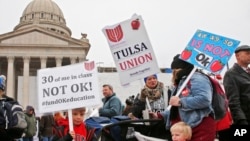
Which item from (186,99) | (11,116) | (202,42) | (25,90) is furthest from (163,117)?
(25,90)

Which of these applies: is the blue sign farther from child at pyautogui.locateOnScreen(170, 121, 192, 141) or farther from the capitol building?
the capitol building

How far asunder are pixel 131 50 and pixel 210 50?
1.02 m

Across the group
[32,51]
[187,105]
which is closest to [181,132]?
[187,105]

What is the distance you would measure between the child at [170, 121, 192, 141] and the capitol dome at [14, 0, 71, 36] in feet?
185

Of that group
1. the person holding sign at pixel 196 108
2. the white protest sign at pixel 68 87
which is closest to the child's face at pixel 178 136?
the person holding sign at pixel 196 108

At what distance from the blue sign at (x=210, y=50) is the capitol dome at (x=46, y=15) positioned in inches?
2184

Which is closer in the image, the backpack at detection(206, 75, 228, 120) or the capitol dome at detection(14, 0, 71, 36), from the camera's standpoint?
the backpack at detection(206, 75, 228, 120)

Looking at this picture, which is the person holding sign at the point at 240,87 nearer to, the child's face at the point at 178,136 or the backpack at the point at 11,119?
the child's face at the point at 178,136

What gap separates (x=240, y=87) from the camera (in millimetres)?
5098

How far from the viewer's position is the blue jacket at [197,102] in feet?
12.1

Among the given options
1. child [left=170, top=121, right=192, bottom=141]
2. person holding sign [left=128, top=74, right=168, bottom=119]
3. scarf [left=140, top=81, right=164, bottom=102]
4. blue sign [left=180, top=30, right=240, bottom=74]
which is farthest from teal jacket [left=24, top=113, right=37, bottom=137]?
child [left=170, top=121, right=192, bottom=141]

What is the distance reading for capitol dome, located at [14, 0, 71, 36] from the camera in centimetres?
5907

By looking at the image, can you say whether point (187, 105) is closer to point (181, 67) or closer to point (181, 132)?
point (181, 132)

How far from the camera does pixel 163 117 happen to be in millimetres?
4297
